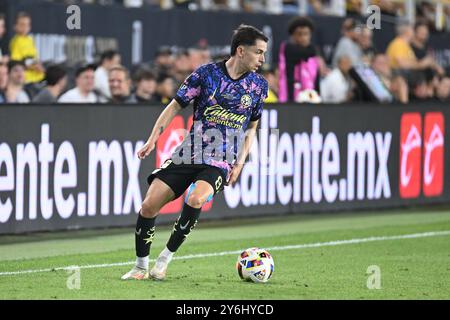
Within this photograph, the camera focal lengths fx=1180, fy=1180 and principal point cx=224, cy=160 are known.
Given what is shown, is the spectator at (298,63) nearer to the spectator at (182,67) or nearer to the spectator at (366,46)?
the spectator at (182,67)

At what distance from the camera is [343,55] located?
20.5 m

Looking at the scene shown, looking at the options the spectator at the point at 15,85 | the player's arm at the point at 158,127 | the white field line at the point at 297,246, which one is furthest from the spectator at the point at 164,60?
the player's arm at the point at 158,127

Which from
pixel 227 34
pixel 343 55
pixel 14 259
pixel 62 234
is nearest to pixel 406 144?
pixel 343 55

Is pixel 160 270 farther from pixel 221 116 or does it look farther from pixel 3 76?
pixel 3 76

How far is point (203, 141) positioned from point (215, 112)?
0.93 feet

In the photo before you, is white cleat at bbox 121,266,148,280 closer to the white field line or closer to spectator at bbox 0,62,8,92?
the white field line

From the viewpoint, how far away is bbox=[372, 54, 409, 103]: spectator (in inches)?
765

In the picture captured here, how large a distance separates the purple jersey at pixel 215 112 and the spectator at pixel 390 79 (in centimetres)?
907

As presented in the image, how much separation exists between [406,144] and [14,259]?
301 inches

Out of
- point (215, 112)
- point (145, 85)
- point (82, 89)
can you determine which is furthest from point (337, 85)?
point (215, 112)

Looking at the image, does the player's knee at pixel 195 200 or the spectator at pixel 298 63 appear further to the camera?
the spectator at pixel 298 63

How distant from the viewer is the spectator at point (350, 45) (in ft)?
68.0

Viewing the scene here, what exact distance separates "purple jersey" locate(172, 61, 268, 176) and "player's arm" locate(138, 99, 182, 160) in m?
0.11

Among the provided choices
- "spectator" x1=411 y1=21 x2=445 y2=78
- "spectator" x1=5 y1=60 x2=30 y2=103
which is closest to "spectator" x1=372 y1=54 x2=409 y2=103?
"spectator" x1=411 y1=21 x2=445 y2=78
